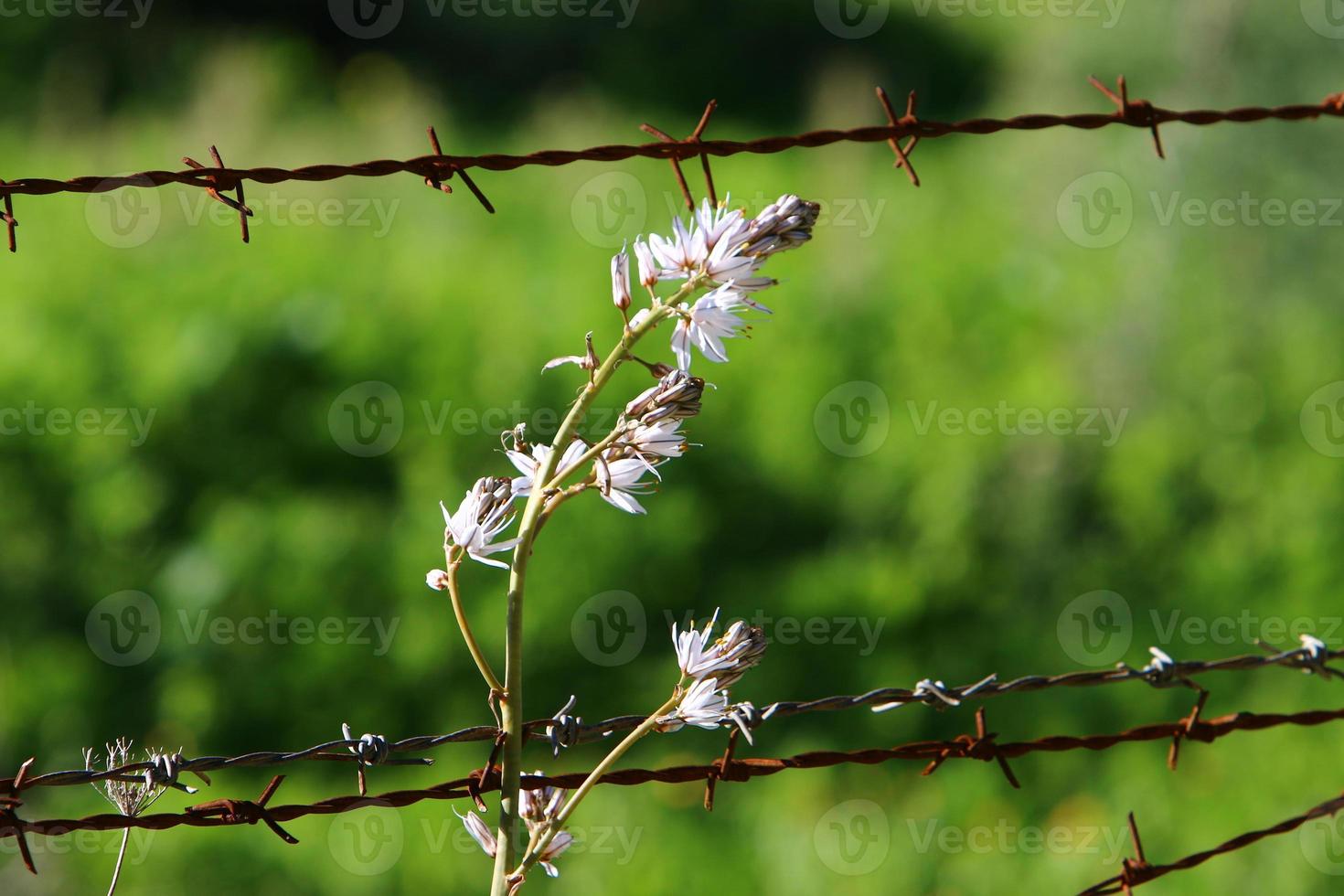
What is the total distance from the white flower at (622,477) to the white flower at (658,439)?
17 millimetres

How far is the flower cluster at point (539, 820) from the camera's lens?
136 cm

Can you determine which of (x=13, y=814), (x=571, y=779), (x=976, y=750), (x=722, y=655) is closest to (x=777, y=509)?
(x=976, y=750)

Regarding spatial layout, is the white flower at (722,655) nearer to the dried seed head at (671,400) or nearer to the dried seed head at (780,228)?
the dried seed head at (671,400)

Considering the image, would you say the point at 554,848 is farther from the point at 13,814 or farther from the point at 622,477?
the point at 13,814

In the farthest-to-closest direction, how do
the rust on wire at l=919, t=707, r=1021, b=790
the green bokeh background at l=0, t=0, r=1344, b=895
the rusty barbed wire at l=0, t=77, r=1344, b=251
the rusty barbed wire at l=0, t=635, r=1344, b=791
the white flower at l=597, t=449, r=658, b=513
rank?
the green bokeh background at l=0, t=0, r=1344, b=895, the rust on wire at l=919, t=707, r=1021, b=790, the rusty barbed wire at l=0, t=77, r=1344, b=251, the rusty barbed wire at l=0, t=635, r=1344, b=791, the white flower at l=597, t=449, r=658, b=513

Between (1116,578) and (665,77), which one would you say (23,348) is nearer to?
(1116,578)

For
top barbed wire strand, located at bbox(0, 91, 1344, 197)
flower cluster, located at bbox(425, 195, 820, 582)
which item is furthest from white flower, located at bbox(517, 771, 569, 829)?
top barbed wire strand, located at bbox(0, 91, 1344, 197)

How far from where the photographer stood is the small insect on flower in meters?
1.33

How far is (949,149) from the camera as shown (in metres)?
10.9

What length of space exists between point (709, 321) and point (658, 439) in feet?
0.49

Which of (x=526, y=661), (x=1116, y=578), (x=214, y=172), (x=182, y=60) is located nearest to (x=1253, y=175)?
(x=1116, y=578)

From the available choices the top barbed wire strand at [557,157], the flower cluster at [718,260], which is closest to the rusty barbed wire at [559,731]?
the flower cluster at [718,260]

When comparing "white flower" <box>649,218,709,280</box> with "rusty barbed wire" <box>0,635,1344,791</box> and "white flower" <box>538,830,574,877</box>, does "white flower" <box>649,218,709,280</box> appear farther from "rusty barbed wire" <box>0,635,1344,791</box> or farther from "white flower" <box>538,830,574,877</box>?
"white flower" <box>538,830,574,877</box>

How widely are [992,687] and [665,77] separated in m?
14.2
